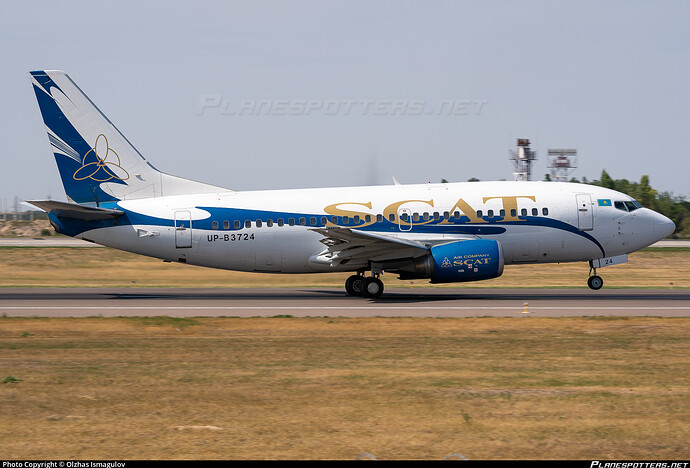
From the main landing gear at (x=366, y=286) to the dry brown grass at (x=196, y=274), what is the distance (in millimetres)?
4149

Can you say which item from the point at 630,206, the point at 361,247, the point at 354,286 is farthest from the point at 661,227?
the point at 354,286

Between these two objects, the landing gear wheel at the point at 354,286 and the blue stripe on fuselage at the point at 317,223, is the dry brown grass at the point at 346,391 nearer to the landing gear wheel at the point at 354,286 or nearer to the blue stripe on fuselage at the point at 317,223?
the blue stripe on fuselage at the point at 317,223

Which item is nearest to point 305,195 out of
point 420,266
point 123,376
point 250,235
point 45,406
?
point 250,235

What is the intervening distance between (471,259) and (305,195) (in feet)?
23.4

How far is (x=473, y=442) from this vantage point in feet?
32.8

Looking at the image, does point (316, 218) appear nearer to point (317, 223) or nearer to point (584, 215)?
point (317, 223)

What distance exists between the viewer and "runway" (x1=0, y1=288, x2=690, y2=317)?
24.4 m

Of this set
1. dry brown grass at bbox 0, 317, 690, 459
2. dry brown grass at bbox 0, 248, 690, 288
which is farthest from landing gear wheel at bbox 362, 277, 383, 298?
dry brown grass at bbox 0, 317, 690, 459

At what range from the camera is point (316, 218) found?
28.8 meters

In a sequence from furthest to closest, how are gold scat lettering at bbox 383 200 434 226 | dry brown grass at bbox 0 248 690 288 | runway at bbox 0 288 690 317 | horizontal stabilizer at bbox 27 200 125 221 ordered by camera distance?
1. dry brown grass at bbox 0 248 690 288
2. gold scat lettering at bbox 383 200 434 226
3. horizontal stabilizer at bbox 27 200 125 221
4. runway at bbox 0 288 690 317

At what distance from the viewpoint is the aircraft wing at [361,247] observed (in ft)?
88.4

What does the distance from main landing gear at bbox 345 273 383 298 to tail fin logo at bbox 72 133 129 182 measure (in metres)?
10.3

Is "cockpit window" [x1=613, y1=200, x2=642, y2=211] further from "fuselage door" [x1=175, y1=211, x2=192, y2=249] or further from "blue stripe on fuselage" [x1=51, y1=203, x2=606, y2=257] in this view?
"fuselage door" [x1=175, y1=211, x2=192, y2=249]

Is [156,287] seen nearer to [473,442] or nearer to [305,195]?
[305,195]
